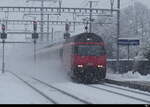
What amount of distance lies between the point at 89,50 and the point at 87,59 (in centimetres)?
73

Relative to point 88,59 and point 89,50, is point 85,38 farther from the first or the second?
point 88,59

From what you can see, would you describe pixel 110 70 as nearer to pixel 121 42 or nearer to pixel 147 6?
pixel 121 42

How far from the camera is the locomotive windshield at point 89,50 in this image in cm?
3331

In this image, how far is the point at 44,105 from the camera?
18266 mm

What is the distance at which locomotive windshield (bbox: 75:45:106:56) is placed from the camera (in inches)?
1312

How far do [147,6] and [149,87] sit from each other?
84.0m

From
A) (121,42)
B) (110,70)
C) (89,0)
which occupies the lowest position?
(110,70)

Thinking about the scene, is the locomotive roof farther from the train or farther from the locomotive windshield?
the locomotive windshield

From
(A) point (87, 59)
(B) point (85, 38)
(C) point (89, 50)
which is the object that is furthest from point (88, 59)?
(B) point (85, 38)

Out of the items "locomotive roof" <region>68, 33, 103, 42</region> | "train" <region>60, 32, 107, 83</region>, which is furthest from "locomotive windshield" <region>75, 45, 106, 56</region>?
"locomotive roof" <region>68, 33, 103, 42</region>

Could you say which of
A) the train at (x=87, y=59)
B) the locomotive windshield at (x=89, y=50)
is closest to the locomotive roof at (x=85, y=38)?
the train at (x=87, y=59)

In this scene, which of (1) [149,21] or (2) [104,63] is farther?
(1) [149,21]

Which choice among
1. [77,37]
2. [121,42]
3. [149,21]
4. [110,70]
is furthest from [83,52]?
[149,21]

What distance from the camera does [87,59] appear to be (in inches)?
1305
